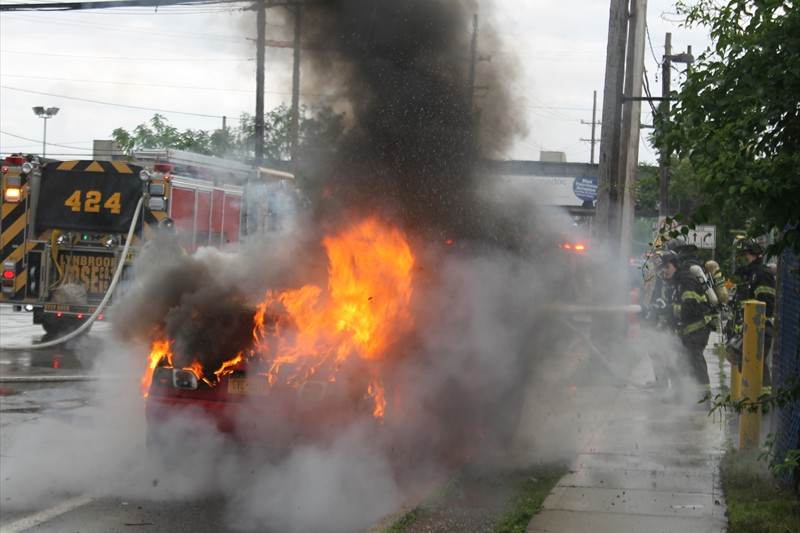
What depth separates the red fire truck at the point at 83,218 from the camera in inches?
531

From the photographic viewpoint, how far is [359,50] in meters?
8.48

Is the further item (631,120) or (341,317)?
(631,120)

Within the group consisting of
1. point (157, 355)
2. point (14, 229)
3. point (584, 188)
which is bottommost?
point (157, 355)

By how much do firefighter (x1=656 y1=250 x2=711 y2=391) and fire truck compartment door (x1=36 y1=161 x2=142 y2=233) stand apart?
24.0 ft

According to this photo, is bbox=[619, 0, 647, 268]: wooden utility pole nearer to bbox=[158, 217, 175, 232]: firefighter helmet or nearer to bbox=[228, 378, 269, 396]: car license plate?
bbox=[158, 217, 175, 232]: firefighter helmet

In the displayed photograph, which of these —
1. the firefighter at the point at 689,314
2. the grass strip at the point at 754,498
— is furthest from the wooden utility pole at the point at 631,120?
the grass strip at the point at 754,498

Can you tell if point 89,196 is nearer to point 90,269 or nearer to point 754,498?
point 90,269

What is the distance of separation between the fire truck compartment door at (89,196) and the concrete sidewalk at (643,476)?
23.0 feet

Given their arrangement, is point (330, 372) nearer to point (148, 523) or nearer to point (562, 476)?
point (148, 523)

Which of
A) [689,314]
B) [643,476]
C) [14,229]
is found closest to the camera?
[643,476]

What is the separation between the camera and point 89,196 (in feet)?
45.0

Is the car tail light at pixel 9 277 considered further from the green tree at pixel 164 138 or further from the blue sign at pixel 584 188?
the blue sign at pixel 584 188

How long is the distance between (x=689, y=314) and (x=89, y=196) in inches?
332

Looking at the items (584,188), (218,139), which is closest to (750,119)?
(218,139)
